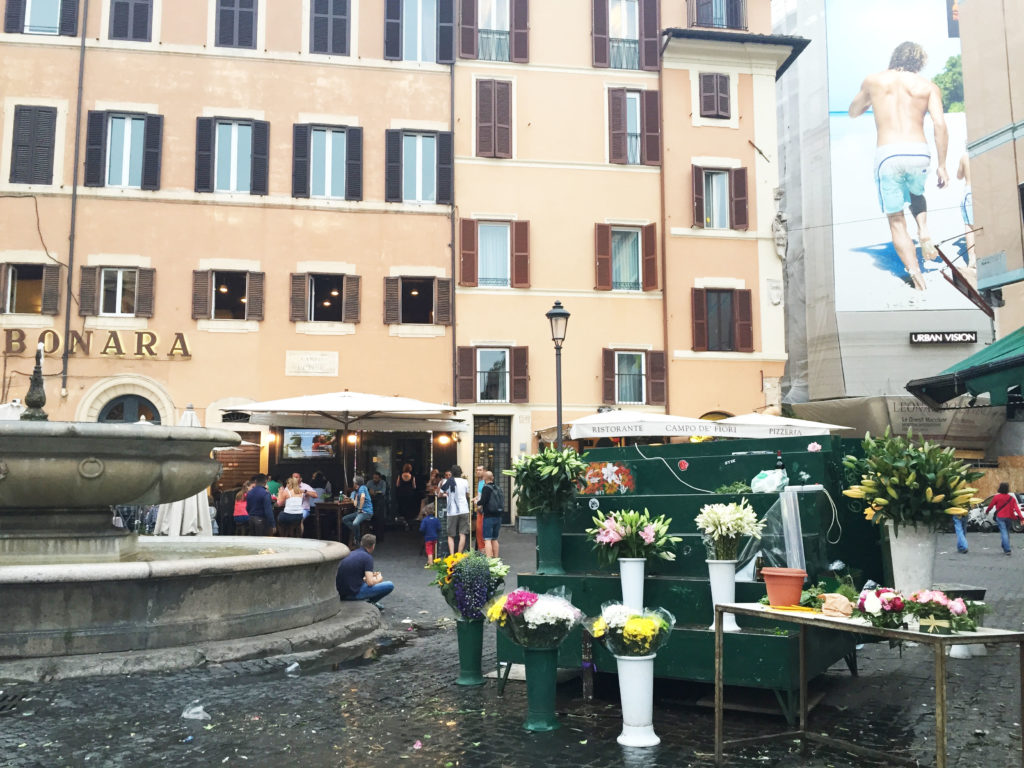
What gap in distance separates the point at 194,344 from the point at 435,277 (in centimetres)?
590

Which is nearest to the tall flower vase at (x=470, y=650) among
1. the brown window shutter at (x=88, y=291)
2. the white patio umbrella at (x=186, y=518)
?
the white patio umbrella at (x=186, y=518)

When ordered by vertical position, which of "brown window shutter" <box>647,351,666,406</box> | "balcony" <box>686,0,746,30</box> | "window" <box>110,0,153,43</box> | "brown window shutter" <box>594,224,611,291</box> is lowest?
"brown window shutter" <box>647,351,666,406</box>

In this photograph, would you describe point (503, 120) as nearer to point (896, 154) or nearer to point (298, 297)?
point (298, 297)

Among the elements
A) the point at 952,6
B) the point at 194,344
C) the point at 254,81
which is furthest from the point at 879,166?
the point at 194,344

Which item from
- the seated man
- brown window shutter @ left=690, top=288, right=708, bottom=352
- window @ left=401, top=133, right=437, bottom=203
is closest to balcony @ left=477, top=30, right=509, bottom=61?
window @ left=401, top=133, right=437, bottom=203

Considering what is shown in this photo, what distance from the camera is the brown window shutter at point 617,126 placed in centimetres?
2455

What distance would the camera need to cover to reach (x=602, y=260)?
79.0 feet

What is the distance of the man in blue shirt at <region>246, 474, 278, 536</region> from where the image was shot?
595 inches

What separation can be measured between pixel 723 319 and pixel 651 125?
543 cm

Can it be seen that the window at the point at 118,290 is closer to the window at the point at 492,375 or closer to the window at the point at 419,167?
the window at the point at 419,167

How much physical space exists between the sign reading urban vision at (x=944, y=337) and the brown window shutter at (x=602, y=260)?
40.4 feet

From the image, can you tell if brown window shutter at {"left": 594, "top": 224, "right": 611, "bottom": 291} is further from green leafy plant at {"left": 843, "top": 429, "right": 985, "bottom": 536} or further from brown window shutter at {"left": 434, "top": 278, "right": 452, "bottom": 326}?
green leafy plant at {"left": 843, "top": 429, "right": 985, "bottom": 536}

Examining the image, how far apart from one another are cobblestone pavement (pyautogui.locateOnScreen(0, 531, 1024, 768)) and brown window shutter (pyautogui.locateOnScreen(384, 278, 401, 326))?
15.4m

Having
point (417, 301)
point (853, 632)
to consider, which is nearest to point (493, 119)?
point (417, 301)
